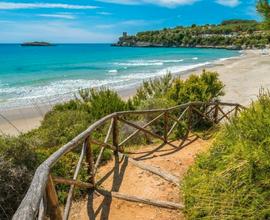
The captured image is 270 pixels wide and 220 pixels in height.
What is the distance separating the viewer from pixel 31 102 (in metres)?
23.0

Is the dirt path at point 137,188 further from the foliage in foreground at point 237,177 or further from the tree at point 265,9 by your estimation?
the tree at point 265,9

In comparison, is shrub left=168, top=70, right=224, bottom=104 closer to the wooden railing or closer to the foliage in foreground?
the wooden railing

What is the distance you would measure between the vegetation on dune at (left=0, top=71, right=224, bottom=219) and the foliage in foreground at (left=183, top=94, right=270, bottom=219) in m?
2.64

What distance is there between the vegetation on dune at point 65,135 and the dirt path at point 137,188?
55 cm

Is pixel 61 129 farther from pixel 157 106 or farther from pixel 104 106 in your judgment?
pixel 157 106

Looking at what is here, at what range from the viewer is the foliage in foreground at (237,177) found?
362 centimetres

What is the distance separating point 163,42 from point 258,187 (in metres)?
151

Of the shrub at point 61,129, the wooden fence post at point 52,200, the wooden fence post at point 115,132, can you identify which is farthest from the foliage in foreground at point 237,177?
the shrub at point 61,129

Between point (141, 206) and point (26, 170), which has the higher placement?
point (26, 170)

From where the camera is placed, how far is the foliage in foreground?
362 cm

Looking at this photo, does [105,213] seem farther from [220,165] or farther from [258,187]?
[258,187]

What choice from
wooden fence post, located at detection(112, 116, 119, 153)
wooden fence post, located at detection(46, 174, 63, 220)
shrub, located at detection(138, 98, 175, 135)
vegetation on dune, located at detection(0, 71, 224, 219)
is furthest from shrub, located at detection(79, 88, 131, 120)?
wooden fence post, located at detection(46, 174, 63, 220)

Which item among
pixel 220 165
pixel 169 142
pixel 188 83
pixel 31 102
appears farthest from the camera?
pixel 31 102

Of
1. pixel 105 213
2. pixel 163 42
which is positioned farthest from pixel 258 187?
pixel 163 42
